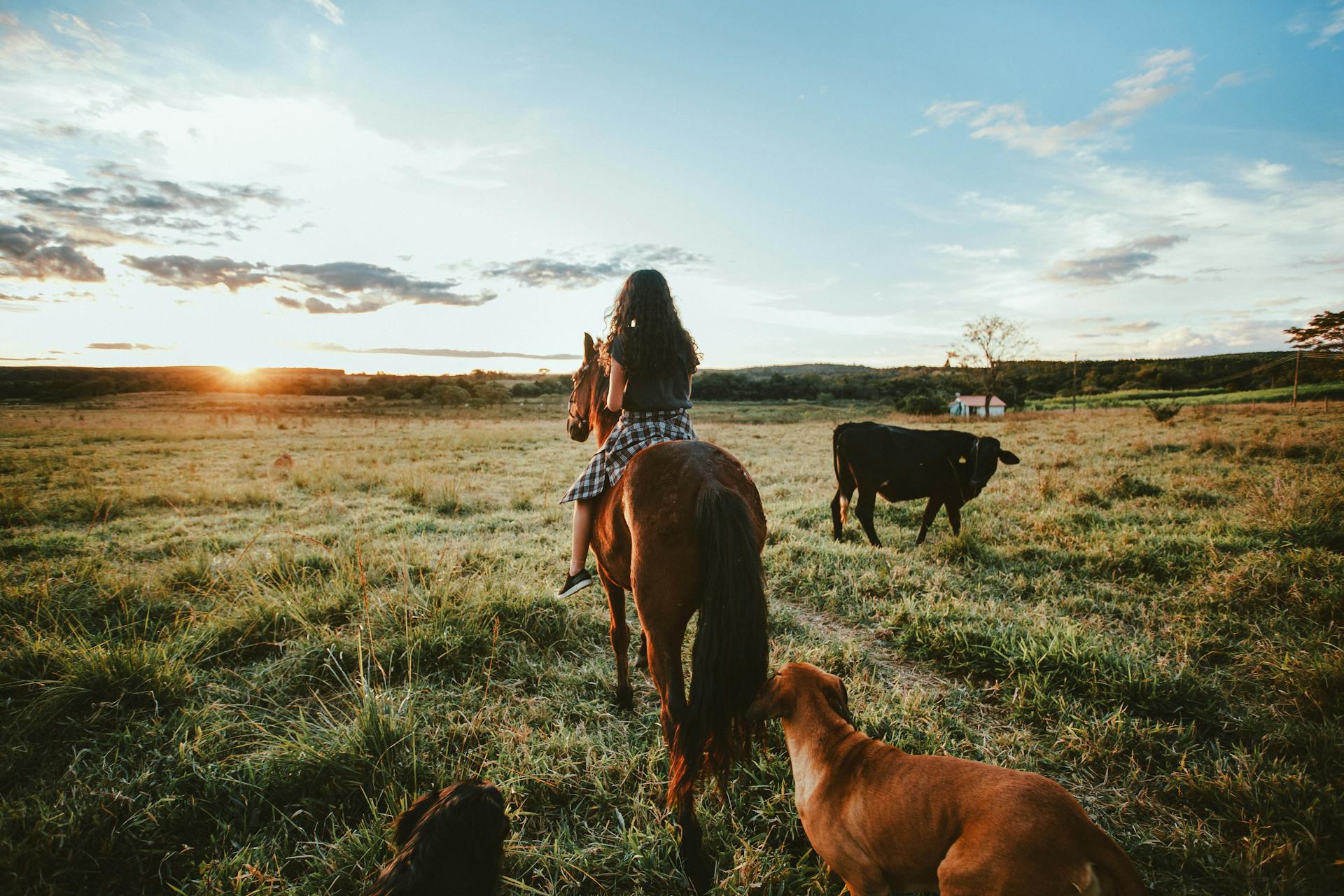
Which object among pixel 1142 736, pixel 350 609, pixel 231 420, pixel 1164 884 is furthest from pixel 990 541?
pixel 231 420

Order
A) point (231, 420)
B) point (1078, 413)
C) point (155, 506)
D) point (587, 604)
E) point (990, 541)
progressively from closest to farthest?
point (587, 604), point (990, 541), point (155, 506), point (231, 420), point (1078, 413)

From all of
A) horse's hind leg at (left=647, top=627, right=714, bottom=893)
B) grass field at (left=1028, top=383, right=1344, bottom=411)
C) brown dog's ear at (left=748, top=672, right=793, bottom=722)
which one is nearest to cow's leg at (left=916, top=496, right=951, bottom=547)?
brown dog's ear at (left=748, top=672, right=793, bottom=722)

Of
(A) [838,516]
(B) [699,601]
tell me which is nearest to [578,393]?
(B) [699,601]

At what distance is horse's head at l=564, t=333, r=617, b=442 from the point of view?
13.3 feet

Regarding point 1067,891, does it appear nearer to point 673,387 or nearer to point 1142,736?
point 1142,736

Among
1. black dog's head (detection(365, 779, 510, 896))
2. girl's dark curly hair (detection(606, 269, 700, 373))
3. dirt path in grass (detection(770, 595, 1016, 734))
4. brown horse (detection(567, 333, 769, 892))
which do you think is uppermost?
girl's dark curly hair (detection(606, 269, 700, 373))

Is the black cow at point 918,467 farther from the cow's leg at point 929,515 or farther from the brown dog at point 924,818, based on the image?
the brown dog at point 924,818

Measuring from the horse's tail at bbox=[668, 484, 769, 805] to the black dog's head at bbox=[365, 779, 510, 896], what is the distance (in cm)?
84

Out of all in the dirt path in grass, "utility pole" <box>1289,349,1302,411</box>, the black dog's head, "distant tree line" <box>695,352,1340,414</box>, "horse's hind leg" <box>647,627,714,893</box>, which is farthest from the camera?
"distant tree line" <box>695,352,1340,414</box>

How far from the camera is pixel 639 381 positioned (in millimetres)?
3645

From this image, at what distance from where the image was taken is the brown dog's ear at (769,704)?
2484mm

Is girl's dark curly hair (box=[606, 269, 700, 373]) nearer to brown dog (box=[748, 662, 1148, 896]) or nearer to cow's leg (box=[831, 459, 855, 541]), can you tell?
brown dog (box=[748, 662, 1148, 896])

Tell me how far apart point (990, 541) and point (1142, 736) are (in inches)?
163

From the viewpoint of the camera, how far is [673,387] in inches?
144
